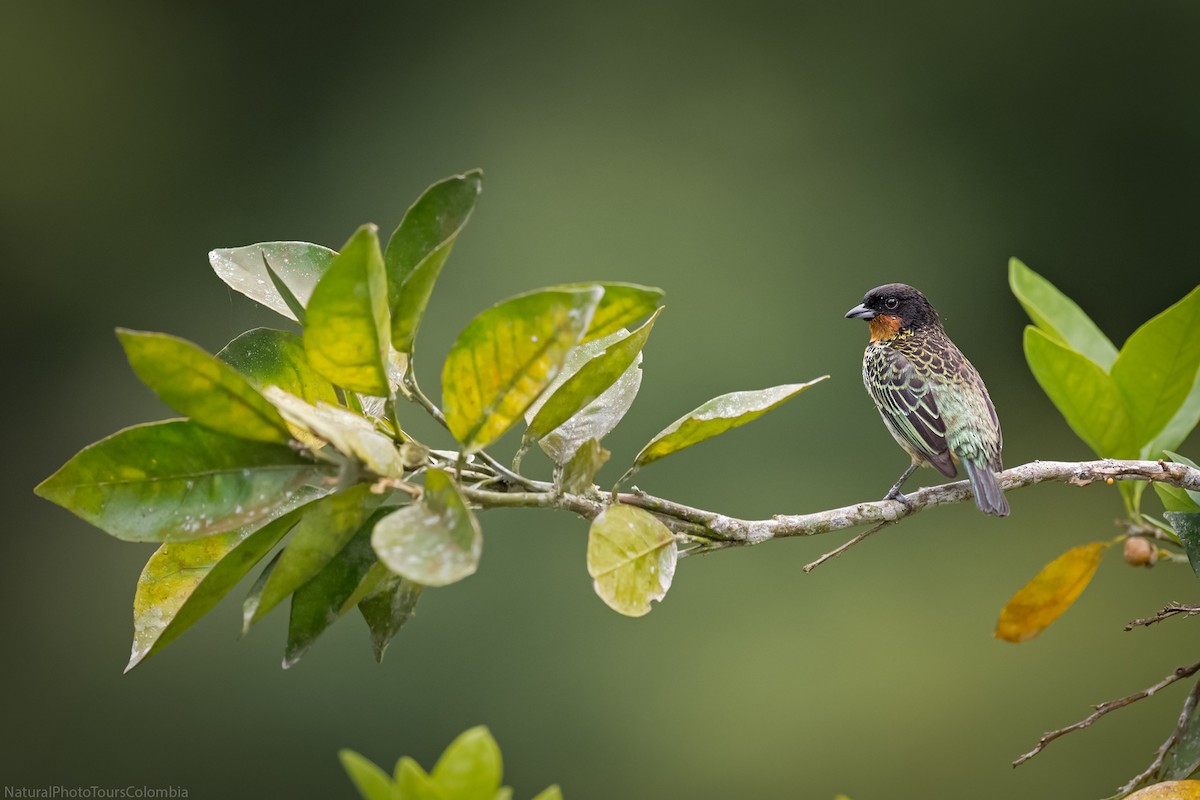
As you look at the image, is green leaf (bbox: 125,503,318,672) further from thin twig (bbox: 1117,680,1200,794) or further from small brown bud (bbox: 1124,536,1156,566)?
small brown bud (bbox: 1124,536,1156,566)

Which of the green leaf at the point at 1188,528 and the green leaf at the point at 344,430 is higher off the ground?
the green leaf at the point at 344,430

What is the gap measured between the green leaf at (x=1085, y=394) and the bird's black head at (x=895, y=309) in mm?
1031

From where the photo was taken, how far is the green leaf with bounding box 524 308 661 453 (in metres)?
0.97

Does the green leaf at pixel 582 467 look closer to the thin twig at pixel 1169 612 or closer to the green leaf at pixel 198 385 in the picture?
the green leaf at pixel 198 385

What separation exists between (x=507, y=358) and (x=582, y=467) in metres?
0.15

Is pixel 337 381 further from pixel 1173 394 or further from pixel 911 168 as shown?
pixel 911 168

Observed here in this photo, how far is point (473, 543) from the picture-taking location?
80 cm

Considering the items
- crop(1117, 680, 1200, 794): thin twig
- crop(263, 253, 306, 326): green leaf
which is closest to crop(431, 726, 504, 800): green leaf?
crop(263, 253, 306, 326): green leaf

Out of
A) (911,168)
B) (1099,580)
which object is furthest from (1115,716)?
(911,168)

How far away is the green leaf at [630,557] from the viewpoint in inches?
36.3

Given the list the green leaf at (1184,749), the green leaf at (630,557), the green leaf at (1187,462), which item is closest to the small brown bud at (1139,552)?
the green leaf at (1187,462)

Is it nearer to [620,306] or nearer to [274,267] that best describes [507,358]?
[620,306]

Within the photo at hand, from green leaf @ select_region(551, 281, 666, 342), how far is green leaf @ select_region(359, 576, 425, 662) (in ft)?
0.90

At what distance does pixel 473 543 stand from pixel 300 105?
6.06m
